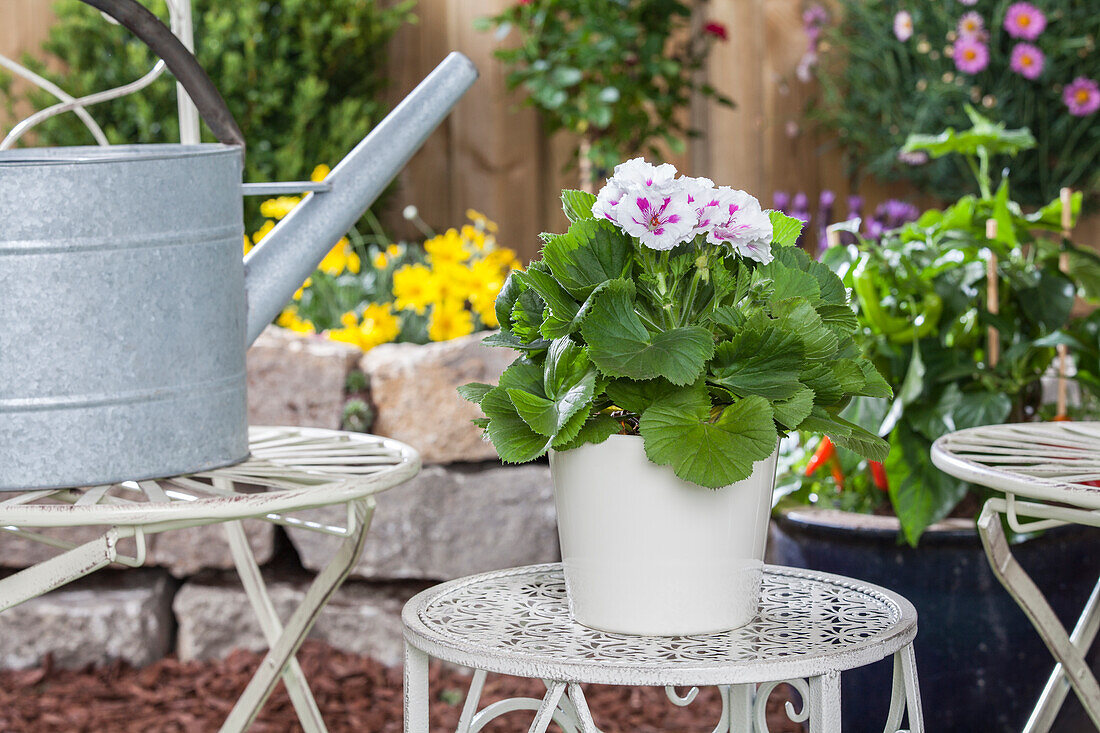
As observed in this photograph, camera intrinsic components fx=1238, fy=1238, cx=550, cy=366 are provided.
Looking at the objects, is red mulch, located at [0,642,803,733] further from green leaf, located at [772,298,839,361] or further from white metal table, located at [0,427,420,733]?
green leaf, located at [772,298,839,361]

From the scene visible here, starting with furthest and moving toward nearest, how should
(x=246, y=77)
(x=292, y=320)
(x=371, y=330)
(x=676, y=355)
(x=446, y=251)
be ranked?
(x=246, y=77), (x=292, y=320), (x=446, y=251), (x=371, y=330), (x=676, y=355)

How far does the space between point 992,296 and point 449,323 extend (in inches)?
39.4

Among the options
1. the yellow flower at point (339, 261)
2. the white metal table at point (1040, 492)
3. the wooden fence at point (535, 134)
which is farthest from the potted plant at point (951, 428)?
the wooden fence at point (535, 134)

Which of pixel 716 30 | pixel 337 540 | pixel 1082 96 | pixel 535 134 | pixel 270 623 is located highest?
pixel 716 30

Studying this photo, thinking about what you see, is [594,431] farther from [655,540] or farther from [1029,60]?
[1029,60]

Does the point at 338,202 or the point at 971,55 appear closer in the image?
the point at 338,202

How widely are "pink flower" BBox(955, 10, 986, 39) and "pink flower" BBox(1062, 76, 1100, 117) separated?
0.25m

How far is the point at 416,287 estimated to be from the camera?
2.33 metres

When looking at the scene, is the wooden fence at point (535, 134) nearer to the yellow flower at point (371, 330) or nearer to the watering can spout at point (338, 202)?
the yellow flower at point (371, 330)

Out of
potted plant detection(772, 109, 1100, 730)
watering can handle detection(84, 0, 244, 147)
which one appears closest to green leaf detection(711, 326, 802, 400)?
watering can handle detection(84, 0, 244, 147)

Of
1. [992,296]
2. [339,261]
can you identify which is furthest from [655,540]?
[339,261]

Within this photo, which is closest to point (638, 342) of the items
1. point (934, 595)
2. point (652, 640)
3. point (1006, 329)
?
point (652, 640)

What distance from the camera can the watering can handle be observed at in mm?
1039

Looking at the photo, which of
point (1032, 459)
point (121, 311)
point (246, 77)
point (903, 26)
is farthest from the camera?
point (903, 26)
